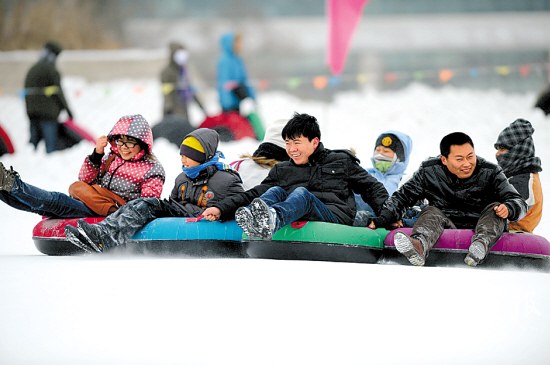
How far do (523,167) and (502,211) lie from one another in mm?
766

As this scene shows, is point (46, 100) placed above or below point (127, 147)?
above

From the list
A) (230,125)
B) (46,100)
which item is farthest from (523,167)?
(46,100)

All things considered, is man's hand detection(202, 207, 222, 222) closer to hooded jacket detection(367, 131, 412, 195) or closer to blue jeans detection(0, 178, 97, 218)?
blue jeans detection(0, 178, 97, 218)

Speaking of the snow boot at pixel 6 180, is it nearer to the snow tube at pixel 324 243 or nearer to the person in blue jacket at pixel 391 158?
Answer: the snow tube at pixel 324 243

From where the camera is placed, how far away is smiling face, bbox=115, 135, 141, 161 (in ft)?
18.7

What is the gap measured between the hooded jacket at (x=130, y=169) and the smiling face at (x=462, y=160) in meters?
1.72

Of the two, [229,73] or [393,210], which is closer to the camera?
[393,210]

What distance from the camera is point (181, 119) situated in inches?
405

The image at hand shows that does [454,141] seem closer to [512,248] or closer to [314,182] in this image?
[512,248]

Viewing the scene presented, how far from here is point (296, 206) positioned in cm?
501

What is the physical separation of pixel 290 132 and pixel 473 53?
567 inches

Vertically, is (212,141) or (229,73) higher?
(229,73)

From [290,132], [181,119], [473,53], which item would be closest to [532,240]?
[290,132]

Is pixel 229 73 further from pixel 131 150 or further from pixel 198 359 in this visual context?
pixel 198 359
